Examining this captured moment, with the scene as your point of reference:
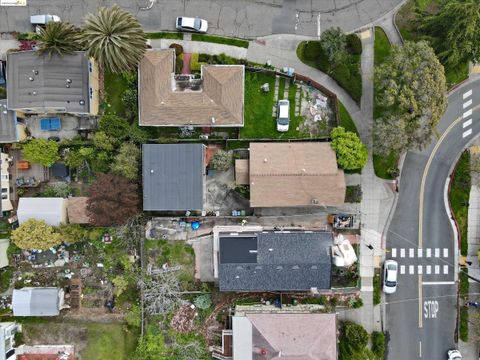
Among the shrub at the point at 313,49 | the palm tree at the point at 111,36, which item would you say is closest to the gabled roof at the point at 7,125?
the palm tree at the point at 111,36

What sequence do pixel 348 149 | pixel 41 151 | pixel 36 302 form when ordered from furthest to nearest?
1. pixel 36 302
2. pixel 41 151
3. pixel 348 149

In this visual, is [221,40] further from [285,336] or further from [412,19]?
[285,336]

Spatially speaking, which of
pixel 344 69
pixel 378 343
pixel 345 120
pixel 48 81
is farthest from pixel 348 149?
pixel 48 81

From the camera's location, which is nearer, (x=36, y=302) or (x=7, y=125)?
(x=7, y=125)

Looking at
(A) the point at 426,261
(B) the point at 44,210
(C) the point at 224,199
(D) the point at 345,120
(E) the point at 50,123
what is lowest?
(A) the point at 426,261

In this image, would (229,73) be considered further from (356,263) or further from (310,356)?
(310,356)

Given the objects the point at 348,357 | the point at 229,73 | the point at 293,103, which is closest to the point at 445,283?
the point at 348,357
